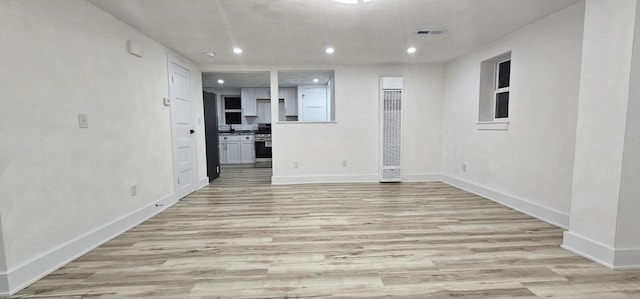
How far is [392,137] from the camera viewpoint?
16.5ft

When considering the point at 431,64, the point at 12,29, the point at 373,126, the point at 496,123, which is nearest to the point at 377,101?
the point at 373,126

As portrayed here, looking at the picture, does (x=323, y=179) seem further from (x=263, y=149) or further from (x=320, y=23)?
(x=263, y=149)

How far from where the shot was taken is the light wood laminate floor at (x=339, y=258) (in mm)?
1705

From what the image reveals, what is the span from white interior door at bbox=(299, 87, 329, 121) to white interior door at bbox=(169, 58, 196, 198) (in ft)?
11.2

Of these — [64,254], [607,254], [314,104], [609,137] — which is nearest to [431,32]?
[609,137]

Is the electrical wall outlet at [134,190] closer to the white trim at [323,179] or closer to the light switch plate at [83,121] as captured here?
the light switch plate at [83,121]

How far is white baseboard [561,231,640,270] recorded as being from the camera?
1901 mm

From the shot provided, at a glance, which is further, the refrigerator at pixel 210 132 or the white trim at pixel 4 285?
the refrigerator at pixel 210 132

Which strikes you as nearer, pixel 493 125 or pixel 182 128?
pixel 493 125

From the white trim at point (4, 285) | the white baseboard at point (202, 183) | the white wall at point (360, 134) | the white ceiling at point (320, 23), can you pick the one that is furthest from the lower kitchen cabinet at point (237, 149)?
the white trim at point (4, 285)

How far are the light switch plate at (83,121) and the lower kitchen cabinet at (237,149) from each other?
17.5 feet

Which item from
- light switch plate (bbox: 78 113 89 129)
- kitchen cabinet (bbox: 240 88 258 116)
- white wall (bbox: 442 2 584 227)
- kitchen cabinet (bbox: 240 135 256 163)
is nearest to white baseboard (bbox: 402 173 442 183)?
white wall (bbox: 442 2 584 227)

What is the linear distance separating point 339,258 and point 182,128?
3.30 m

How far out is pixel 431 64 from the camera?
4984 mm
